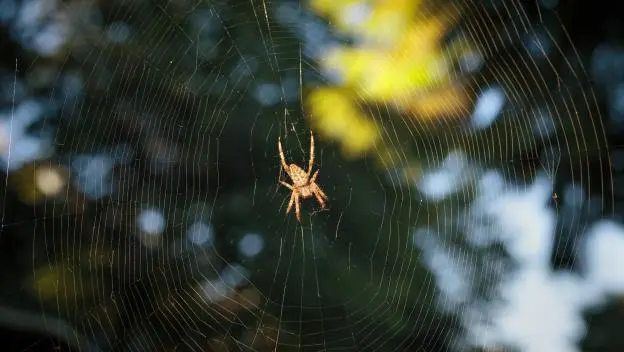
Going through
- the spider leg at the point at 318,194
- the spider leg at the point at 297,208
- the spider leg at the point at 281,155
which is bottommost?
the spider leg at the point at 297,208

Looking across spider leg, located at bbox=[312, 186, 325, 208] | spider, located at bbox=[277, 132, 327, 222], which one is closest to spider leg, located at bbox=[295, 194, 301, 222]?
spider, located at bbox=[277, 132, 327, 222]

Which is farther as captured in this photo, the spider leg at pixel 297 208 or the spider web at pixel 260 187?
the spider leg at pixel 297 208

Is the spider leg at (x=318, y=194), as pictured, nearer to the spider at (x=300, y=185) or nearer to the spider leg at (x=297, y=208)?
the spider at (x=300, y=185)

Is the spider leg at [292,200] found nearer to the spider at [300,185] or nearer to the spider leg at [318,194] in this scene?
the spider at [300,185]

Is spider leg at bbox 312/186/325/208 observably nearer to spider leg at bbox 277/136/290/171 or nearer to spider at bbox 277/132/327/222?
spider at bbox 277/132/327/222

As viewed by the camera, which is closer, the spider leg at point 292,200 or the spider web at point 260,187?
the spider web at point 260,187

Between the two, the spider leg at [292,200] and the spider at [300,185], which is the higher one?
the spider at [300,185]

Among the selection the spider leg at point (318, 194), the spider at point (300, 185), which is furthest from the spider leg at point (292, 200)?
the spider leg at point (318, 194)

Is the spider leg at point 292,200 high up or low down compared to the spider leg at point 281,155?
down
